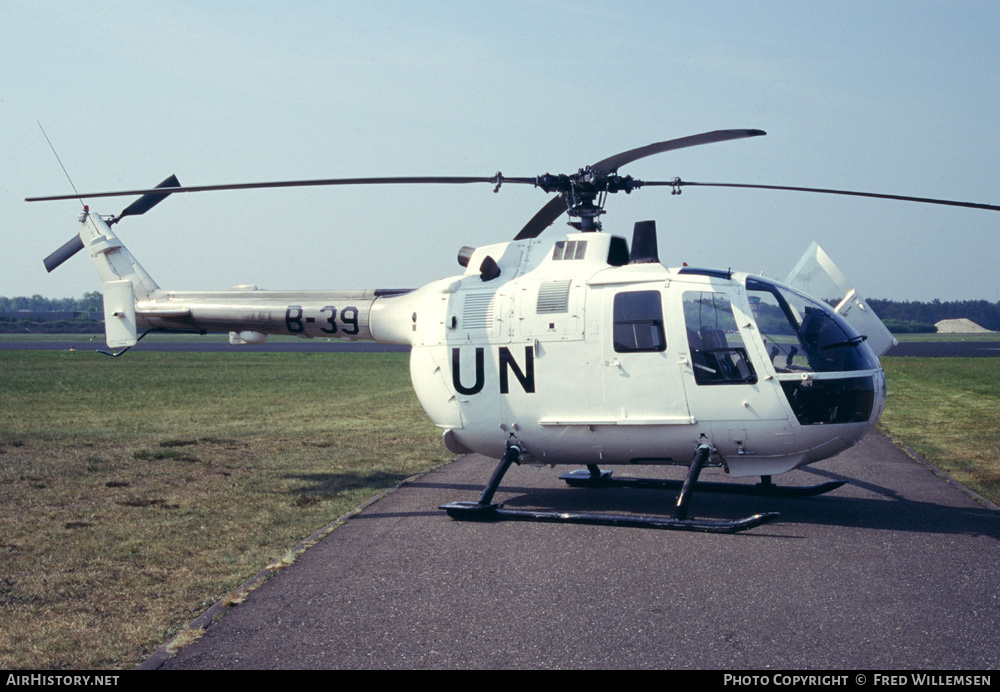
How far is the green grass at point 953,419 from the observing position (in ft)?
40.6

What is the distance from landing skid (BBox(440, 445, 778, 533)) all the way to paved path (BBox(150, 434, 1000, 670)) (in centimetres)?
13

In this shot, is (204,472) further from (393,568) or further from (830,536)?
(830,536)

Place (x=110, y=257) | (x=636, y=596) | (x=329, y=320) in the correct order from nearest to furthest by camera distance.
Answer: (x=636, y=596) < (x=329, y=320) < (x=110, y=257)

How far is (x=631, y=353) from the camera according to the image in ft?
29.8

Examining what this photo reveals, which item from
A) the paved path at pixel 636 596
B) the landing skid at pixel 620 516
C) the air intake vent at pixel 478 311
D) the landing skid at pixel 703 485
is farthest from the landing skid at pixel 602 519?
the air intake vent at pixel 478 311

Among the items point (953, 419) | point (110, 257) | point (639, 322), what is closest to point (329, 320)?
point (639, 322)

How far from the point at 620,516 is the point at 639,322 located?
2.02 meters

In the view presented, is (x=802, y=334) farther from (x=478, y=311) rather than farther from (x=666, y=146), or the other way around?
(x=478, y=311)

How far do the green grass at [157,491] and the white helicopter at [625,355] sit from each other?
2177 millimetres

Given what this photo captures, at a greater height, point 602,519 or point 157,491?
point 602,519

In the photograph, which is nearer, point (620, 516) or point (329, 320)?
point (620, 516)

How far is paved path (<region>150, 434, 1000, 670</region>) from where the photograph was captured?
201 inches

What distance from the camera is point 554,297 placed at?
31.4 ft
